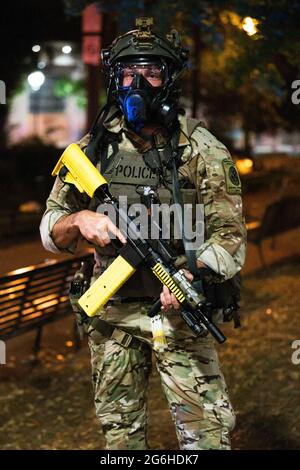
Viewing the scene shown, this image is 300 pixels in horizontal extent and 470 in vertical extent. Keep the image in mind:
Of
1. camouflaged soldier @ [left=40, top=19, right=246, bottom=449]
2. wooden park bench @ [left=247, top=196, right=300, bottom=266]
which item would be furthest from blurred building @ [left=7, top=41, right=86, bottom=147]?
camouflaged soldier @ [left=40, top=19, right=246, bottom=449]

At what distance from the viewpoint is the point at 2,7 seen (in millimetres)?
16016

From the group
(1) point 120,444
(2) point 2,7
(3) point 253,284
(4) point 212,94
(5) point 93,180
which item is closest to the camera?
(5) point 93,180

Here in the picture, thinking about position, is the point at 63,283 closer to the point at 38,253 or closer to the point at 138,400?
the point at 138,400

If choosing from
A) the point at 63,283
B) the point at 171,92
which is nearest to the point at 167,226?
the point at 171,92

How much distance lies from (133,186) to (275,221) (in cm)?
625

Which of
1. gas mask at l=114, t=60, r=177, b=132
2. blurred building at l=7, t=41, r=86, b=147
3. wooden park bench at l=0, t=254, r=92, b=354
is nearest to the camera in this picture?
gas mask at l=114, t=60, r=177, b=132

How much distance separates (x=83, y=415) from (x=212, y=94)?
74.6 ft

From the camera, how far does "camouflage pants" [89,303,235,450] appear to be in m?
2.87

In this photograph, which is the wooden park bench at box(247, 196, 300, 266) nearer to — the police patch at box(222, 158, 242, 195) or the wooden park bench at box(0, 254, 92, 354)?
the wooden park bench at box(0, 254, 92, 354)

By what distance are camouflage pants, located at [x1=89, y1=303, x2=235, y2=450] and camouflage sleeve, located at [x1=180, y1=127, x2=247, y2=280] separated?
347mm

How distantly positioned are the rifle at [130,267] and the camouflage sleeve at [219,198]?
0.13 m

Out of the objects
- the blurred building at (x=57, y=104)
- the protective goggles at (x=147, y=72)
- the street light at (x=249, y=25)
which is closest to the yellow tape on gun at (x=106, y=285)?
the protective goggles at (x=147, y=72)

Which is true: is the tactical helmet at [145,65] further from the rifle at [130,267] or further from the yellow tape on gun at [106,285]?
the yellow tape on gun at [106,285]

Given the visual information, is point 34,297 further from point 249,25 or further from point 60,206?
point 249,25
